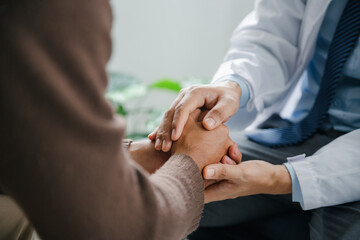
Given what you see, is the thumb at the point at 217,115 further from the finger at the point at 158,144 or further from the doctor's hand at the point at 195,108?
the finger at the point at 158,144

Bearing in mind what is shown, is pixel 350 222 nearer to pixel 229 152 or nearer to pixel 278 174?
pixel 278 174

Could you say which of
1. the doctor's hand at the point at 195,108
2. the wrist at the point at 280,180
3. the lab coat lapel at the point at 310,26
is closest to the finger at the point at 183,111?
the doctor's hand at the point at 195,108

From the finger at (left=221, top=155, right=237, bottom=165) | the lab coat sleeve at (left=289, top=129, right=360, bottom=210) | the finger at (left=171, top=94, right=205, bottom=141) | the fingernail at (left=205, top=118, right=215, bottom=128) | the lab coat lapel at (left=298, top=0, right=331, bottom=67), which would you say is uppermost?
the lab coat lapel at (left=298, top=0, right=331, bottom=67)

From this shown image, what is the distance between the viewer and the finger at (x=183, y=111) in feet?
2.17

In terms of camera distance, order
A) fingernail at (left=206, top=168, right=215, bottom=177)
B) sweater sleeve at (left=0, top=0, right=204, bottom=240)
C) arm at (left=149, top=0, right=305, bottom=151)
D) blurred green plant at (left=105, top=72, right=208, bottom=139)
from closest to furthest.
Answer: sweater sleeve at (left=0, top=0, right=204, bottom=240)
fingernail at (left=206, top=168, right=215, bottom=177)
arm at (left=149, top=0, right=305, bottom=151)
blurred green plant at (left=105, top=72, right=208, bottom=139)

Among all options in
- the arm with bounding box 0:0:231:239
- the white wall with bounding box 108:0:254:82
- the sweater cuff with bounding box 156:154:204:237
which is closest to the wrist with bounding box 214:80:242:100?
the sweater cuff with bounding box 156:154:204:237

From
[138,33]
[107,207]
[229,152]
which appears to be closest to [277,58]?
[229,152]

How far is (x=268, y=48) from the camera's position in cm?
93

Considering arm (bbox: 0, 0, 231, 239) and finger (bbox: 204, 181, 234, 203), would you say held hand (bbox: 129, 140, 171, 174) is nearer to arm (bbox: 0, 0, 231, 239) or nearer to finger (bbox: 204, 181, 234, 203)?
finger (bbox: 204, 181, 234, 203)

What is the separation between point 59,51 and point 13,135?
0.10 meters

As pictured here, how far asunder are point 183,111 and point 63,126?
374 millimetres

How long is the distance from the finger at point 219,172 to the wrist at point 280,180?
4.0 inches

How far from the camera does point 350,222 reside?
62 cm

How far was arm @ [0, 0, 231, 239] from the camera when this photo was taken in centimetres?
31
